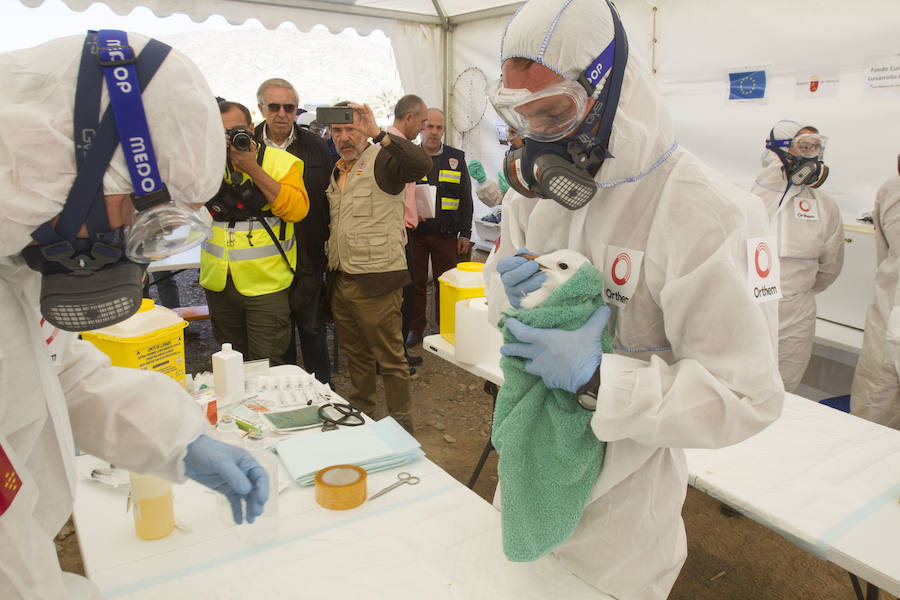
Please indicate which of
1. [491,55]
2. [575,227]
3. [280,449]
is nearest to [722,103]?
[491,55]

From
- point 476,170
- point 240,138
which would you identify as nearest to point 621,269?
point 240,138

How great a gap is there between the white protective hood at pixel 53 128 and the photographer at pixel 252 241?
78.8 inches

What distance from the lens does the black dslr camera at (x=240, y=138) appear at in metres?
2.71

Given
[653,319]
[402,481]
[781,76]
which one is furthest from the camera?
[781,76]

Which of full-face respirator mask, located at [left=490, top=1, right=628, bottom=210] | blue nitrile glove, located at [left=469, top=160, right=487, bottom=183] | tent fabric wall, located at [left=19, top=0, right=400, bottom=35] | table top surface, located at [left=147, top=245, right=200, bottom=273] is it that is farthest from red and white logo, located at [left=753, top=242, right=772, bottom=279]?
tent fabric wall, located at [left=19, top=0, right=400, bottom=35]

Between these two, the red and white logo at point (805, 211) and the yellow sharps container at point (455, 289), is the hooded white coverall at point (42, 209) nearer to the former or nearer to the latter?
the yellow sharps container at point (455, 289)

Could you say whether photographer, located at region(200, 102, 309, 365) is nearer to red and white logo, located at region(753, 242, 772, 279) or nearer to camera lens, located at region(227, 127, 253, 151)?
camera lens, located at region(227, 127, 253, 151)

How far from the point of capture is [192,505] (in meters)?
1.46

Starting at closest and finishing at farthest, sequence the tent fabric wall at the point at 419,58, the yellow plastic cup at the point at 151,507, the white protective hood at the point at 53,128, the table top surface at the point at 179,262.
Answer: the white protective hood at the point at 53,128 < the yellow plastic cup at the point at 151,507 < the table top surface at the point at 179,262 < the tent fabric wall at the point at 419,58

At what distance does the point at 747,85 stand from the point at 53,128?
14.0ft

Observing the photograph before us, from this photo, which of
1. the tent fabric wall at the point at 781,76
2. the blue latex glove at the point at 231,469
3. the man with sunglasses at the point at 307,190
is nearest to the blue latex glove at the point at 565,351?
the blue latex glove at the point at 231,469

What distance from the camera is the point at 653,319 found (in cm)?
116

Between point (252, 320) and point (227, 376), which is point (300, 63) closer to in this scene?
point (252, 320)

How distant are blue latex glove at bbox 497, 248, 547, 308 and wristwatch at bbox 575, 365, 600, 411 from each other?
0.21 metres
